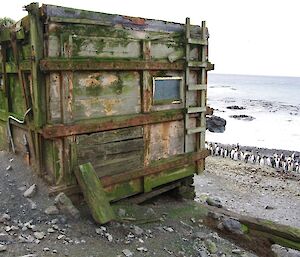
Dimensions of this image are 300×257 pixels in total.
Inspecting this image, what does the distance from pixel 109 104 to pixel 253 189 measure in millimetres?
10808

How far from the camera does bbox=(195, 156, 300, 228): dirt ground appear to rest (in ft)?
41.1

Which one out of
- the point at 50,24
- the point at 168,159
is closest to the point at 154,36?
the point at 50,24

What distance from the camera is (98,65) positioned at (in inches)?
231

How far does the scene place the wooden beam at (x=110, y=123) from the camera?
18.1ft

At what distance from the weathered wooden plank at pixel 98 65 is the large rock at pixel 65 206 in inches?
86.3

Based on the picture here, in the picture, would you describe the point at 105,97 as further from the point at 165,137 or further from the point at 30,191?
the point at 30,191

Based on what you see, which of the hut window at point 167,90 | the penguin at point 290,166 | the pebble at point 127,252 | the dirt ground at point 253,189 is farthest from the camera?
the penguin at point 290,166

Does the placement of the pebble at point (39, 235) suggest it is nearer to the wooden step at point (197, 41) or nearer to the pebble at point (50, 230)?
the pebble at point (50, 230)

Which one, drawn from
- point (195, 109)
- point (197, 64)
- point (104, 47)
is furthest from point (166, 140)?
point (104, 47)

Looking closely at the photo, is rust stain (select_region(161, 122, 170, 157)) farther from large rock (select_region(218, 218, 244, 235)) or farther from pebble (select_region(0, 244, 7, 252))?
pebble (select_region(0, 244, 7, 252))

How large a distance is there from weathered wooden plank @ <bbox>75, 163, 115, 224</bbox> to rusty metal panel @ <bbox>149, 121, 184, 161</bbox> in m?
1.67

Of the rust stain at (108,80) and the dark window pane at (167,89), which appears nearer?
the rust stain at (108,80)

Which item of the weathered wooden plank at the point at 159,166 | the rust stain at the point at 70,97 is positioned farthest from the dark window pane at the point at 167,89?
the rust stain at the point at 70,97

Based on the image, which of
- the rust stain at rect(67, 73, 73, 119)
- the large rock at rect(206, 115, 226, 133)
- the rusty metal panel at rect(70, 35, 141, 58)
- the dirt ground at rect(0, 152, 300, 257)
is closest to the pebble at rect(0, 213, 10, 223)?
the dirt ground at rect(0, 152, 300, 257)
